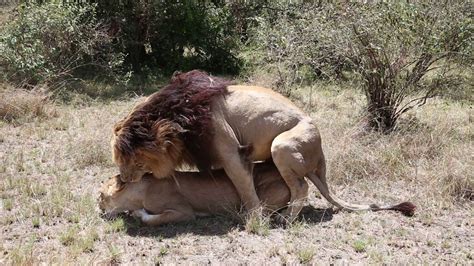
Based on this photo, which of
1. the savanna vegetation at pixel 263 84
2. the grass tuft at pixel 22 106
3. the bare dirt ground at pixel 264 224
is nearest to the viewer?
the bare dirt ground at pixel 264 224

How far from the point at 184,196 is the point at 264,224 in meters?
0.81

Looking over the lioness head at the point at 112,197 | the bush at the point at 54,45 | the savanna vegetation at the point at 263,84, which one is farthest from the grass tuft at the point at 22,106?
the lioness head at the point at 112,197

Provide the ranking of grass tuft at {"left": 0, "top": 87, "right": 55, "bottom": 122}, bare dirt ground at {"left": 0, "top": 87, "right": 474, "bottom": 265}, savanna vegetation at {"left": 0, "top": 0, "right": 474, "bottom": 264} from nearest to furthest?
bare dirt ground at {"left": 0, "top": 87, "right": 474, "bottom": 265} < savanna vegetation at {"left": 0, "top": 0, "right": 474, "bottom": 264} < grass tuft at {"left": 0, "top": 87, "right": 55, "bottom": 122}

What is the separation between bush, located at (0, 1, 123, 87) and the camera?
401 inches

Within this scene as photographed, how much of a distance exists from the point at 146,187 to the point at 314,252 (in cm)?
165

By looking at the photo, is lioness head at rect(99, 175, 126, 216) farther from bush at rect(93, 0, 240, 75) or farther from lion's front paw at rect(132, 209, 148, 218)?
bush at rect(93, 0, 240, 75)

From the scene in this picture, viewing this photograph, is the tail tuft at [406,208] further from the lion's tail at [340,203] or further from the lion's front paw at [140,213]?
the lion's front paw at [140,213]

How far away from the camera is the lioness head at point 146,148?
17.2 ft

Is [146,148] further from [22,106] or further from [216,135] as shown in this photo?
[22,106]

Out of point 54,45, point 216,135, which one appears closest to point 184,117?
point 216,135

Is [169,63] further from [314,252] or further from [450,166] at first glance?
[314,252]

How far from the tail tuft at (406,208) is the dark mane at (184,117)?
1805 mm

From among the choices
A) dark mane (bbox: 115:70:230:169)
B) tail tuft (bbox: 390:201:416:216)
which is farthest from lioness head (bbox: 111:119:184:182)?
tail tuft (bbox: 390:201:416:216)

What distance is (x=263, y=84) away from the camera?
→ 37.0 feet
